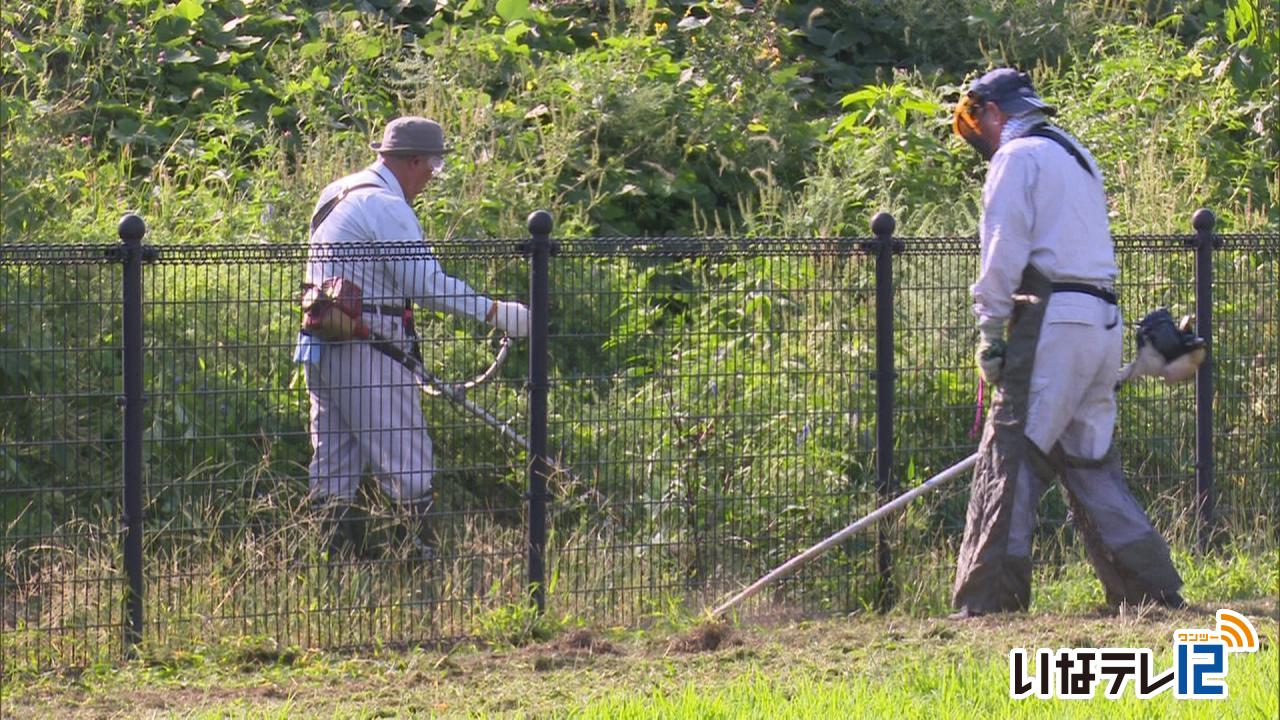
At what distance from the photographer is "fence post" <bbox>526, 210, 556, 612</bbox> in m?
8.09

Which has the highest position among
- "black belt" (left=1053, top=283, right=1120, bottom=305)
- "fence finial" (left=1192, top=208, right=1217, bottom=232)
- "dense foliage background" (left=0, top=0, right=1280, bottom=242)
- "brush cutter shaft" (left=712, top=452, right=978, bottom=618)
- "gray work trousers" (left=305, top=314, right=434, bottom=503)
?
"dense foliage background" (left=0, top=0, right=1280, bottom=242)

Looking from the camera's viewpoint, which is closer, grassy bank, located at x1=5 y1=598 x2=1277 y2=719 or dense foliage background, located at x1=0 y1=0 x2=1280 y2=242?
grassy bank, located at x1=5 y1=598 x2=1277 y2=719

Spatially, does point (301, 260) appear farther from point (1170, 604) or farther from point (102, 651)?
point (1170, 604)

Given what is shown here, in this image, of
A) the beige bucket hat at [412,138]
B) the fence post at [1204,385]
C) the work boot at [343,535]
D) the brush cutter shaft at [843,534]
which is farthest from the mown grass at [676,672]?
the beige bucket hat at [412,138]

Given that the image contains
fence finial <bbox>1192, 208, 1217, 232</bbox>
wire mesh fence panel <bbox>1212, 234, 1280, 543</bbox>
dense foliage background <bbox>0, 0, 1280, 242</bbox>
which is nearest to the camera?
fence finial <bbox>1192, 208, 1217, 232</bbox>

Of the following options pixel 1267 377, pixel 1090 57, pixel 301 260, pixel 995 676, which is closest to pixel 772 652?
pixel 995 676

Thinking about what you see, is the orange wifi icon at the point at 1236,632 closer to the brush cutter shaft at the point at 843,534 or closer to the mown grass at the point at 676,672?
the mown grass at the point at 676,672

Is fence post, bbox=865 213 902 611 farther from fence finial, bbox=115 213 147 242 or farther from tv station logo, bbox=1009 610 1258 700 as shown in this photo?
fence finial, bbox=115 213 147 242

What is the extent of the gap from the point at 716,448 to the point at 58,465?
10.7ft

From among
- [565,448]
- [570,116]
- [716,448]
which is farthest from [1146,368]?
[570,116]

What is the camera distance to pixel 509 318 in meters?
8.15

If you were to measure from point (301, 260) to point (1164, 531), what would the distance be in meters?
4.72

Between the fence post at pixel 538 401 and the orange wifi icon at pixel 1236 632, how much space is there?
2979 millimetres

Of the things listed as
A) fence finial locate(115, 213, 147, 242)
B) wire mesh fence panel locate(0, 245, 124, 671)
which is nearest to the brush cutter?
wire mesh fence panel locate(0, 245, 124, 671)
